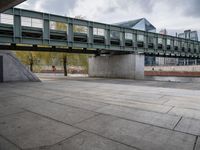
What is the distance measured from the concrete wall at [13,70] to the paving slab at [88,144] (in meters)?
15.9

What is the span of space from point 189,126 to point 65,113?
3.76m

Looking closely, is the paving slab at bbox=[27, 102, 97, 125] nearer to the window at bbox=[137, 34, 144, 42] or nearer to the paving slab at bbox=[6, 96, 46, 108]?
the paving slab at bbox=[6, 96, 46, 108]

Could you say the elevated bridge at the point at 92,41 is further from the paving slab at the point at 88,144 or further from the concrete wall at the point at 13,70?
the paving slab at the point at 88,144

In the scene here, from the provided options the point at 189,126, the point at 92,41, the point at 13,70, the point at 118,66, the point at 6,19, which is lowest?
the point at 189,126

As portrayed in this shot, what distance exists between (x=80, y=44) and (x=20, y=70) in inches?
292

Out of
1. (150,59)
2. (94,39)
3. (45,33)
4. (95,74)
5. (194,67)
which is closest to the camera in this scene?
(45,33)

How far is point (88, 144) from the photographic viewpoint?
10.7 ft

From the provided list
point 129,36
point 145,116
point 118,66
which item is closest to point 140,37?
point 129,36

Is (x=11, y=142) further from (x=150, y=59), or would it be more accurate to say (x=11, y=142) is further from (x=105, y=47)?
(x=150, y=59)

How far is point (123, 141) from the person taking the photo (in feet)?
11.1

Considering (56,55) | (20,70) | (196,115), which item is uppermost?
(56,55)

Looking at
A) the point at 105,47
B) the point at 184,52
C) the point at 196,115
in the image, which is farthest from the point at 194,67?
the point at 196,115

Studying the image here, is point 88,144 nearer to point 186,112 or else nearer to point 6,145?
point 6,145

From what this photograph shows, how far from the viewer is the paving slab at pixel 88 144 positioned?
311 centimetres
